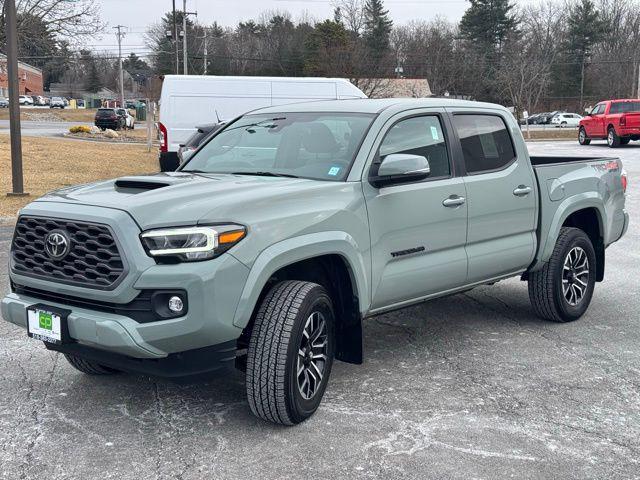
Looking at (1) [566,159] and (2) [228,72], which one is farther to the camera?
(2) [228,72]

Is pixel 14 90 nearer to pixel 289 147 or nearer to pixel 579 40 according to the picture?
pixel 289 147

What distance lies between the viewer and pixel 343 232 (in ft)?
14.3

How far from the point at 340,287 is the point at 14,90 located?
35.8 ft

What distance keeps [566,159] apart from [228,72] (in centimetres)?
8357

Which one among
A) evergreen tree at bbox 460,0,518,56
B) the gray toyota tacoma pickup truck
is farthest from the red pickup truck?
evergreen tree at bbox 460,0,518,56

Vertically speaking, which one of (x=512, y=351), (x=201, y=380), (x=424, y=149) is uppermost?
(x=424, y=149)

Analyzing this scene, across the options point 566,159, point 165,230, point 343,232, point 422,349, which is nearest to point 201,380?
point 165,230

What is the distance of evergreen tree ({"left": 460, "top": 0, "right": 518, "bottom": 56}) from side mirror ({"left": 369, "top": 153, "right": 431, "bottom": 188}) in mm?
84888

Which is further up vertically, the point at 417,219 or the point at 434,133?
the point at 434,133

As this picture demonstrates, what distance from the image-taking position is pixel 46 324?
3.94 metres

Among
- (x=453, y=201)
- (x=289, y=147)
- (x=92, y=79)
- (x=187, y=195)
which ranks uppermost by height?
(x=92, y=79)

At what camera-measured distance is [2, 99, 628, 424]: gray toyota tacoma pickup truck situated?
3.71 m

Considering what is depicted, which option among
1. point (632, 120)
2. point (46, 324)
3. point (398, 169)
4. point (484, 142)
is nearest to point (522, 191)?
point (484, 142)

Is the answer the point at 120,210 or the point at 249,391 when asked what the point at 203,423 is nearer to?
the point at 249,391
